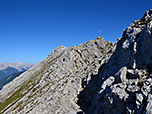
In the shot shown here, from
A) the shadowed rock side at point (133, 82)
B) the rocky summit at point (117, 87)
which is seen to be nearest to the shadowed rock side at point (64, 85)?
the rocky summit at point (117, 87)

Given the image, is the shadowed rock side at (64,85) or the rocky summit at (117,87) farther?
the shadowed rock side at (64,85)

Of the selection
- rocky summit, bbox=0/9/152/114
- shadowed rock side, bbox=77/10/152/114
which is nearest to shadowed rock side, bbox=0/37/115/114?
rocky summit, bbox=0/9/152/114

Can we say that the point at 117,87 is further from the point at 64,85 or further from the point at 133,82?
the point at 64,85

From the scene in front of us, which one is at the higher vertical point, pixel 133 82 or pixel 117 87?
pixel 133 82

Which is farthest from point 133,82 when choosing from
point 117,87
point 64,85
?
point 64,85

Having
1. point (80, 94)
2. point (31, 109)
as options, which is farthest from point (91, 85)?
point (31, 109)

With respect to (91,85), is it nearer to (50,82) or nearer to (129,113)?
(129,113)

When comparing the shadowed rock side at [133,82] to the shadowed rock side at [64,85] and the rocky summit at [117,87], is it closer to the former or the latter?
the rocky summit at [117,87]

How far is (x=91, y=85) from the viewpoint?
45844 millimetres

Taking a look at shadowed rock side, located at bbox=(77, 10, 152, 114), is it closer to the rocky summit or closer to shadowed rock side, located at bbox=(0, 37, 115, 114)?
the rocky summit

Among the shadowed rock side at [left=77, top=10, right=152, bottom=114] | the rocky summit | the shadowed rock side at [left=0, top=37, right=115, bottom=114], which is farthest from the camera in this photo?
the shadowed rock side at [left=0, top=37, right=115, bottom=114]

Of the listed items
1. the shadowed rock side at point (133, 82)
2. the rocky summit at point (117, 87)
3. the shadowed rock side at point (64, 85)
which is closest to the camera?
the shadowed rock side at point (133, 82)

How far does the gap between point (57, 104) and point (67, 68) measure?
30.0 meters

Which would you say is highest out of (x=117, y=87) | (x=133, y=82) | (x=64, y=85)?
(x=64, y=85)
